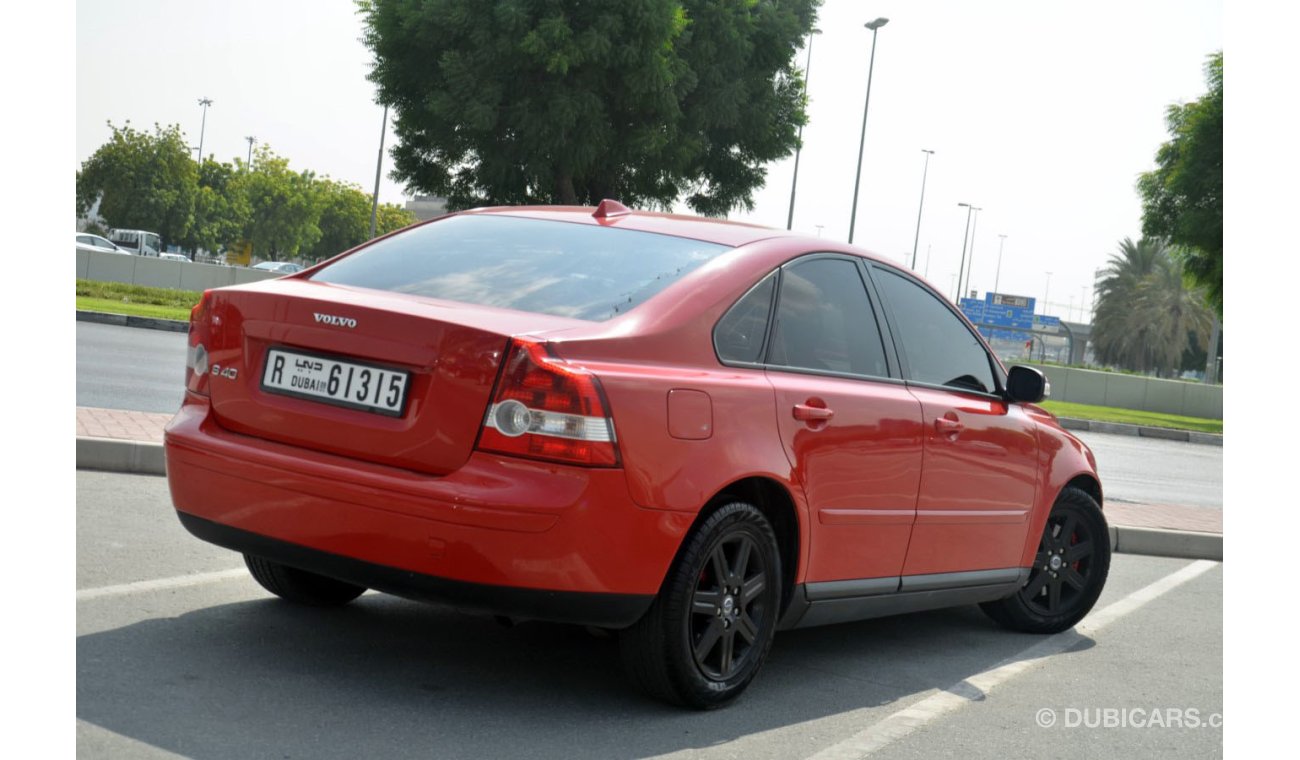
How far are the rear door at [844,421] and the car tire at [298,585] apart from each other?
1.70 m

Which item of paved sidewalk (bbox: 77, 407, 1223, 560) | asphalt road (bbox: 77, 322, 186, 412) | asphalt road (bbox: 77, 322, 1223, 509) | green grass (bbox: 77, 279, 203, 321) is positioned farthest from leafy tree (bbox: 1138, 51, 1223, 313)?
paved sidewalk (bbox: 77, 407, 1223, 560)

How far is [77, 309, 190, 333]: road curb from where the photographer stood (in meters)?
23.8

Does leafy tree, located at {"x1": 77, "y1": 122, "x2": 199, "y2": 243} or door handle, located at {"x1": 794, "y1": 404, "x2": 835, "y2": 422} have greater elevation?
leafy tree, located at {"x1": 77, "y1": 122, "x2": 199, "y2": 243}

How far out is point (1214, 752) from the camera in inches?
183

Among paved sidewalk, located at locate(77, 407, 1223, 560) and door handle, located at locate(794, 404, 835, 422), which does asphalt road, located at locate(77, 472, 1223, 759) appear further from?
paved sidewalk, located at locate(77, 407, 1223, 560)

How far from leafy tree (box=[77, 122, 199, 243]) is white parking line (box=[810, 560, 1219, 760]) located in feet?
249

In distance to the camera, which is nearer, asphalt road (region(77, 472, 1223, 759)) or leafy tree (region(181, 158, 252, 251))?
asphalt road (region(77, 472, 1223, 759))

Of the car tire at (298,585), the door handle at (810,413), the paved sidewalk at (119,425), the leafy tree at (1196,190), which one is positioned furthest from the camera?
the leafy tree at (1196,190)

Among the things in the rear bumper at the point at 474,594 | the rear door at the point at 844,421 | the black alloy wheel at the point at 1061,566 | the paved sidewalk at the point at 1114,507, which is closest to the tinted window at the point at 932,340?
the rear door at the point at 844,421

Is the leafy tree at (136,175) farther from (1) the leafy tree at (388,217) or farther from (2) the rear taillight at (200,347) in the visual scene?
(2) the rear taillight at (200,347)

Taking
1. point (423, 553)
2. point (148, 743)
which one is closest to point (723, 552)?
point (423, 553)

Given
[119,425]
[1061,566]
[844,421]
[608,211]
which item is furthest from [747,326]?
[119,425]

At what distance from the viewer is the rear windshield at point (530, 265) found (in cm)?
441

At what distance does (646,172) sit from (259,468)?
3037cm
